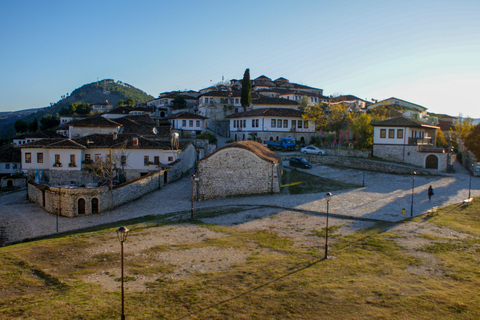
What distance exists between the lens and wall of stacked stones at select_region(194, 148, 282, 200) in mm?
28281

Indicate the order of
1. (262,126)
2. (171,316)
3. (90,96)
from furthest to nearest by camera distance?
(90,96) < (262,126) < (171,316)

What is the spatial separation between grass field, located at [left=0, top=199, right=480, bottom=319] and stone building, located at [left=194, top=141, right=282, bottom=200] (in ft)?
31.5

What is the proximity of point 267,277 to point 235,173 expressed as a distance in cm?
1660

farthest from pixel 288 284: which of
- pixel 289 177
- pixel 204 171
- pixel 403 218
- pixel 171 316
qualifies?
pixel 289 177

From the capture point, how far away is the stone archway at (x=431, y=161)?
36188 mm

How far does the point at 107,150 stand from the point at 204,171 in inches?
572

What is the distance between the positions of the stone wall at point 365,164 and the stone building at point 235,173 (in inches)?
489

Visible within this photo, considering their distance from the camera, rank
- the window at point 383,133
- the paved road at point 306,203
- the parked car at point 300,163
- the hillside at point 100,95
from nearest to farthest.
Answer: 1. the paved road at point 306,203
2. the parked car at point 300,163
3. the window at point 383,133
4. the hillside at point 100,95

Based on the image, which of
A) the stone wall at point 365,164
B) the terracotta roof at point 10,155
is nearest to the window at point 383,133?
the stone wall at point 365,164

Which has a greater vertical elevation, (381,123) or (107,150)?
(381,123)

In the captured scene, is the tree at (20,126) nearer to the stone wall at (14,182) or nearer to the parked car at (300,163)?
the stone wall at (14,182)

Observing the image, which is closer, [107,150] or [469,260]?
[469,260]

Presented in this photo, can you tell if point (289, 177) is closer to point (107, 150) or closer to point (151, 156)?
point (151, 156)

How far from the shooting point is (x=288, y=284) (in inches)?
460
